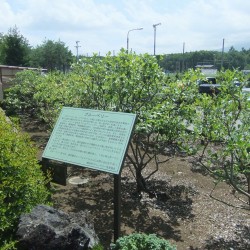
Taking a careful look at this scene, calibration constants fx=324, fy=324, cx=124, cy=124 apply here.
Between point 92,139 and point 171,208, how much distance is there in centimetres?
248

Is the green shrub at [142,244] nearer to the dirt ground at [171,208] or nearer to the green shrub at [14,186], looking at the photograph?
the green shrub at [14,186]

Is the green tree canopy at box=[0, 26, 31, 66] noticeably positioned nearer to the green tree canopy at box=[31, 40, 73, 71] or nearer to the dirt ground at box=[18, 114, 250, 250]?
the green tree canopy at box=[31, 40, 73, 71]

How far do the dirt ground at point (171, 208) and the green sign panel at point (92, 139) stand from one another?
1.33 m

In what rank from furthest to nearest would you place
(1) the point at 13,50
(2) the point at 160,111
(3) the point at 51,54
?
(3) the point at 51,54 → (1) the point at 13,50 → (2) the point at 160,111

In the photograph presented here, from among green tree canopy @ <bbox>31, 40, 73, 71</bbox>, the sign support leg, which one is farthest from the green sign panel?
green tree canopy @ <bbox>31, 40, 73, 71</bbox>

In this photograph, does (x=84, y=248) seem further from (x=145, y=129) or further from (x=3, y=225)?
(x=145, y=129)

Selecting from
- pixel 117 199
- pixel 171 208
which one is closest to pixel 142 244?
pixel 117 199

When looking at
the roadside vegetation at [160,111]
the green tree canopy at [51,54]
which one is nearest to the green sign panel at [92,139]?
the roadside vegetation at [160,111]

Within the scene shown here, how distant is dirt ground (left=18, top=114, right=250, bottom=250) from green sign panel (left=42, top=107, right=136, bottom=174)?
1.33m

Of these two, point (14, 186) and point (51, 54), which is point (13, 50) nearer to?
point (51, 54)

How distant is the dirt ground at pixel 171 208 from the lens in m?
4.44

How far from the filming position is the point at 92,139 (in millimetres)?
3471

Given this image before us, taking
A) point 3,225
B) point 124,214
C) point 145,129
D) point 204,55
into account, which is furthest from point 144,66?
point 204,55

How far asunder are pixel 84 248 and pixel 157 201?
8.74 feet
